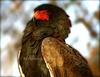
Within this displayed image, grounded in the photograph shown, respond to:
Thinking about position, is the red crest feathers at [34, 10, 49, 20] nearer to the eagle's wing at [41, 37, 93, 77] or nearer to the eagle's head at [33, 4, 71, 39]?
the eagle's head at [33, 4, 71, 39]

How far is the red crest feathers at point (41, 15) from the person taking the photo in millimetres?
5300

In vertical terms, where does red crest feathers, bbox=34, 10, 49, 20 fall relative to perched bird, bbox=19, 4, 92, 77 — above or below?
above

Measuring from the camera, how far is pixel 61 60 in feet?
16.5

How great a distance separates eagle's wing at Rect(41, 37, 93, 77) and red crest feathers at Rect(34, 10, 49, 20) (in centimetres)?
26

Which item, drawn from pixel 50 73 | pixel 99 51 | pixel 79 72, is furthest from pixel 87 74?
pixel 99 51

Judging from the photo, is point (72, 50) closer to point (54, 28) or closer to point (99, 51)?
point (54, 28)

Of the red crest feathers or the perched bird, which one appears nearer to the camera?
the perched bird

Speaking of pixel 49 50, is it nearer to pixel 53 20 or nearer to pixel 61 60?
pixel 61 60

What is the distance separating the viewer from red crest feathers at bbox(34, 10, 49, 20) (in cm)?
530

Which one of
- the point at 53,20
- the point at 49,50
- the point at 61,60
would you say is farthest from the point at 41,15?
the point at 61,60

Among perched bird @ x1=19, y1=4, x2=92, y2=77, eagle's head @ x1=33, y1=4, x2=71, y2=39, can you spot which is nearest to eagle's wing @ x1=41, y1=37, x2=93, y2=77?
perched bird @ x1=19, y1=4, x2=92, y2=77

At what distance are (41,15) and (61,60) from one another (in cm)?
58

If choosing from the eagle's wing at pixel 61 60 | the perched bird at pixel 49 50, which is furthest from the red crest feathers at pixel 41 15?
the eagle's wing at pixel 61 60

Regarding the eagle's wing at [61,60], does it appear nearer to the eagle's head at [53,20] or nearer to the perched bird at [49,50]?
the perched bird at [49,50]
